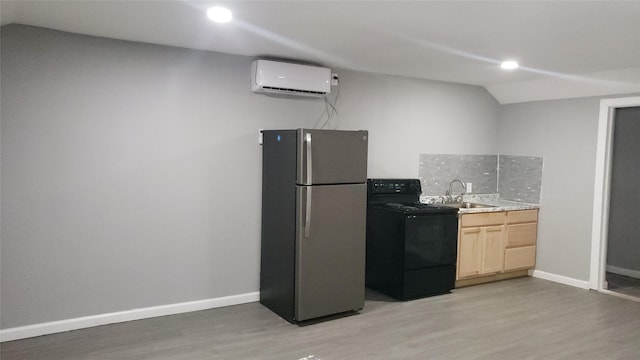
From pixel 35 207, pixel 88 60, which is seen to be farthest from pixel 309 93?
pixel 35 207

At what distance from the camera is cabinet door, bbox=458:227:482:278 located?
4.79m

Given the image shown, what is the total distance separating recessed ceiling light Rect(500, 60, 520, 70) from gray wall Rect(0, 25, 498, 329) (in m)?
1.72

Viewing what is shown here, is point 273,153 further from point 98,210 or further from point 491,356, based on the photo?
point 491,356

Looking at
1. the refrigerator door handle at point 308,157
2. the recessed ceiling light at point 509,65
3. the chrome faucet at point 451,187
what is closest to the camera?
the refrigerator door handle at point 308,157

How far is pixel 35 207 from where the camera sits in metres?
3.30

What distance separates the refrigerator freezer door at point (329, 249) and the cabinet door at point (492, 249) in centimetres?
168

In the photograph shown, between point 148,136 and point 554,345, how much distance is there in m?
3.44

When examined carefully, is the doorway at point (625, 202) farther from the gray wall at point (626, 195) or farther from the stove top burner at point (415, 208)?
the stove top burner at point (415, 208)

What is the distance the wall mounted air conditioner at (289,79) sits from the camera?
395 cm

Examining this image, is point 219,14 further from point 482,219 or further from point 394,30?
point 482,219

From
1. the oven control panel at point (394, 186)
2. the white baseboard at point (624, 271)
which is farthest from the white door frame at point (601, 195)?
the oven control panel at point (394, 186)

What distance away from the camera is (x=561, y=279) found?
17.0 ft

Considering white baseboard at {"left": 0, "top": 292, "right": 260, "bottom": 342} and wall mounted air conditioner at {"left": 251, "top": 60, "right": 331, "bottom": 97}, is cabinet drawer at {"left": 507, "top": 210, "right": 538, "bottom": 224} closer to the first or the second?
wall mounted air conditioner at {"left": 251, "top": 60, "right": 331, "bottom": 97}

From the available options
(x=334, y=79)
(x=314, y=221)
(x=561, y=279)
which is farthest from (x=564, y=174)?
(x=314, y=221)
